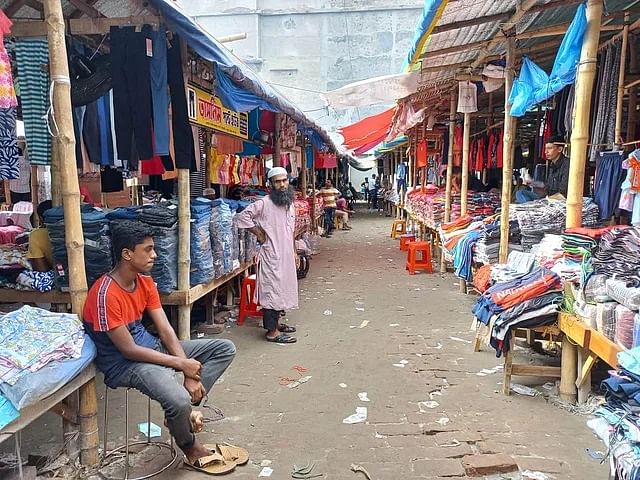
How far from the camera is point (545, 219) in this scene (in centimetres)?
659

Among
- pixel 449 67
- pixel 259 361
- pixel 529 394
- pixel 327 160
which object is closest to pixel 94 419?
pixel 259 361

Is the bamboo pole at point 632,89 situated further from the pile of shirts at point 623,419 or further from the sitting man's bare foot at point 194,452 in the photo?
the sitting man's bare foot at point 194,452

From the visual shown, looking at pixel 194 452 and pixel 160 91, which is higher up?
pixel 160 91

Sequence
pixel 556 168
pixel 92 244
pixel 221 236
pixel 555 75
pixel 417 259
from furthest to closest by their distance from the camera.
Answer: pixel 417 259 < pixel 556 168 < pixel 221 236 < pixel 92 244 < pixel 555 75

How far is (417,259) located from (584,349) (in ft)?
23.3

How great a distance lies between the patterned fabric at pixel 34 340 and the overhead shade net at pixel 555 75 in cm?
445

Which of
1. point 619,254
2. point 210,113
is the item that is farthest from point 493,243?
point 210,113

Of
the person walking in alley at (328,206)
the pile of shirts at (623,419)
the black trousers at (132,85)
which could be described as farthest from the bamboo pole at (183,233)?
the person walking in alley at (328,206)

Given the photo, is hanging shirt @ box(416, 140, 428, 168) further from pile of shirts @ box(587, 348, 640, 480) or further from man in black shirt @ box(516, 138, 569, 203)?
pile of shirts @ box(587, 348, 640, 480)

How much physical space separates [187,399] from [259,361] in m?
2.47

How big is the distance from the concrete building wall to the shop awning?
87.0 feet

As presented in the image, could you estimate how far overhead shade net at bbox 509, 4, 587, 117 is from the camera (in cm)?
469

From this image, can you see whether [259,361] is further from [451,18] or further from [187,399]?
[451,18]

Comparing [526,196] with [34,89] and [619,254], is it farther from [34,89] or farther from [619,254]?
[34,89]
